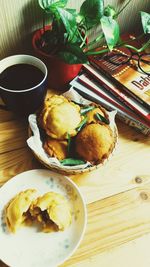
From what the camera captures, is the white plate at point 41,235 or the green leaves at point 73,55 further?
the green leaves at point 73,55

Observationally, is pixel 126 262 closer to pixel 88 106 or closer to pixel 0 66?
pixel 88 106

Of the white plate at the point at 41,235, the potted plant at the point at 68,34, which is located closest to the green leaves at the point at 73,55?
the potted plant at the point at 68,34

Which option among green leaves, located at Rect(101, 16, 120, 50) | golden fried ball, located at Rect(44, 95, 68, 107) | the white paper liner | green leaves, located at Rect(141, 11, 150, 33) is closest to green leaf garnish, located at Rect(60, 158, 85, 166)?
the white paper liner

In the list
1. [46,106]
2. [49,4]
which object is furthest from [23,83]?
[49,4]

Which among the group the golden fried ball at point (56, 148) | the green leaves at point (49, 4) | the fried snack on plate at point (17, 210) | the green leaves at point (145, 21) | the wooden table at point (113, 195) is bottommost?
the wooden table at point (113, 195)

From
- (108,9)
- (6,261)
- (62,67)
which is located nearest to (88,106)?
(62,67)

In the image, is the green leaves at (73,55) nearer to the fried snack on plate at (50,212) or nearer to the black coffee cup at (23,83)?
the black coffee cup at (23,83)

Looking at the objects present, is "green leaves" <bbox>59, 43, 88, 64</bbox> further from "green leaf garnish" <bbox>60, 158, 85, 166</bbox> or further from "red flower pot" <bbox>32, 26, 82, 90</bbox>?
"green leaf garnish" <bbox>60, 158, 85, 166</bbox>
